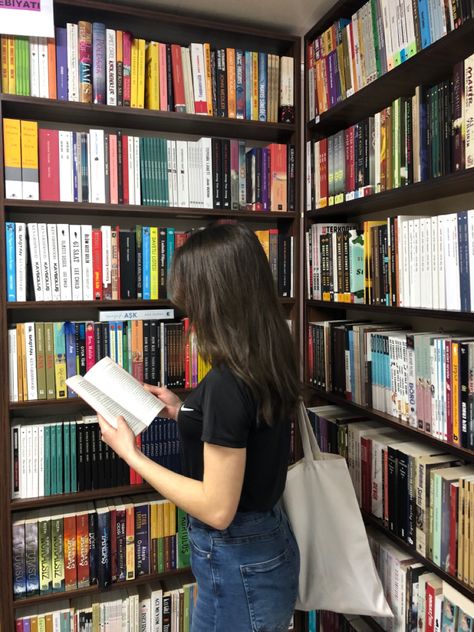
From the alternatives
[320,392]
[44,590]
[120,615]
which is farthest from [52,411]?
[320,392]

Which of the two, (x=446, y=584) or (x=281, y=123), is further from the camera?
(x=281, y=123)

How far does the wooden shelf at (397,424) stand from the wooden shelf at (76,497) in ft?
2.44

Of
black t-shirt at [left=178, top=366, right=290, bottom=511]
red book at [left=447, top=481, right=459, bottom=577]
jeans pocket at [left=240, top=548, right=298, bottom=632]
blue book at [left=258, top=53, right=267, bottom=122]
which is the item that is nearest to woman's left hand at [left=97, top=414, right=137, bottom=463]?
black t-shirt at [left=178, top=366, right=290, bottom=511]

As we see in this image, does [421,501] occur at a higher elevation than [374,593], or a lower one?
higher

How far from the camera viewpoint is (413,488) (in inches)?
56.3

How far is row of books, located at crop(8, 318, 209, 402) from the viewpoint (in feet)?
5.65

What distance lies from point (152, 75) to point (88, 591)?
6.00 feet

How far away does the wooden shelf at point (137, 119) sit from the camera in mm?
1716

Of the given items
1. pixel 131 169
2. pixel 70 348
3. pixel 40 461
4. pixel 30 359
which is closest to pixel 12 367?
pixel 30 359

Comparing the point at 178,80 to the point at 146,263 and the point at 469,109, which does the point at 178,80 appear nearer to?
the point at 146,263

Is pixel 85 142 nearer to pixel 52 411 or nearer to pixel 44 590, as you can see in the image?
pixel 52 411

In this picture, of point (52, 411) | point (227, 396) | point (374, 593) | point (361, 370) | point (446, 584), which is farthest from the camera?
point (52, 411)

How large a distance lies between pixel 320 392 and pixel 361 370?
0.27m

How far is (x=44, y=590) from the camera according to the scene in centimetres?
176
